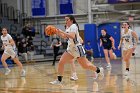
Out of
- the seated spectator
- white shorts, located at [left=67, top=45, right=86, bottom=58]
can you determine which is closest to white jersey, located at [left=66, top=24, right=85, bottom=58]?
white shorts, located at [left=67, top=45, right=86, bottom=58]

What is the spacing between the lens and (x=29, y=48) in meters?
24.0

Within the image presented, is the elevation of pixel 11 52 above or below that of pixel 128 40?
below

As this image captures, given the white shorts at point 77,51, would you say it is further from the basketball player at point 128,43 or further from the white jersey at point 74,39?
the basketball player at point 128,43

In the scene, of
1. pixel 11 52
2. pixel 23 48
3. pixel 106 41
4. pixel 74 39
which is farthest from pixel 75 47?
pixel 23 48

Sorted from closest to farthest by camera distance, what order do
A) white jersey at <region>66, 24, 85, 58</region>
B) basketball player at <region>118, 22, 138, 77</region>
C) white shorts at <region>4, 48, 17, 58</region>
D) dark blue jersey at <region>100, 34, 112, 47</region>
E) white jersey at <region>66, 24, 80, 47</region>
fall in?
1. white jersey at <region>66, 24, 80, 47</region>
2. white jersey at <region>66, 24, 85, 58</region>
3. basketball player at <region>118, 22, 138, 77</region>
4. white shorts at <region>4, 48, 17, 58</region>
5. dark blue jersey at <region>100, 34, 112, 47</region>

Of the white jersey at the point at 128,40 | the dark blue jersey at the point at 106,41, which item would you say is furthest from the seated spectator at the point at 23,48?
the white jersey at the point at 128,40

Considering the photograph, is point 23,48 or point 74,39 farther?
point 23,48

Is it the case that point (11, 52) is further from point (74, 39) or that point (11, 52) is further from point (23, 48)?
point (23, 48)

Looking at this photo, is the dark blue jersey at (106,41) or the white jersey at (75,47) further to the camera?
the dark blue jersey at (106,41)

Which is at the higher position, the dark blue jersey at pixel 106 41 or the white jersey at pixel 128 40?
the white jersey at pixel 128 40

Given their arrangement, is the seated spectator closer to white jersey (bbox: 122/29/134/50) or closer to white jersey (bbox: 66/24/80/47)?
white jersey (bbox: 122/29/134/50)

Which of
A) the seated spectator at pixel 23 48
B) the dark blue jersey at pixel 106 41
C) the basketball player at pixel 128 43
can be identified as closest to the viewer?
the basketball player at pixel 128 43

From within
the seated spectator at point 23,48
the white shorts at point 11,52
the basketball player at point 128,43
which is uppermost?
the basketball player at point 128,43

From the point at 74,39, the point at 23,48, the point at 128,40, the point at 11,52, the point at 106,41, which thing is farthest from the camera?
the point at 23,48
